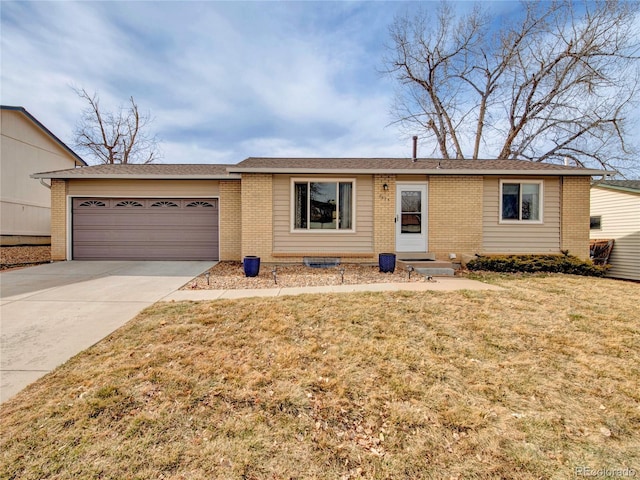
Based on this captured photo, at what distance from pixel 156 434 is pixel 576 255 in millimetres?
12132

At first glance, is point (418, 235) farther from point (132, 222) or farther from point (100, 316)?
point (132, 222)

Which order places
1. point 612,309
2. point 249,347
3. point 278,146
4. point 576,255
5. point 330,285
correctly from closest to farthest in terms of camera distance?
point 249,347
point 612,309
point 330,285
point 576,255
point 278,146

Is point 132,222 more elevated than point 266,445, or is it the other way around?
point 132,222

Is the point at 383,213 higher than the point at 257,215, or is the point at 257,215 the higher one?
the point at 383,213

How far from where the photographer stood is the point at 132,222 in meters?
10.1

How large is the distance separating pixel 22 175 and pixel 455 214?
18.6 m

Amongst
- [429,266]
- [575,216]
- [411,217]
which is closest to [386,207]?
[411,217]

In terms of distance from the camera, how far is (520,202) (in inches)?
377

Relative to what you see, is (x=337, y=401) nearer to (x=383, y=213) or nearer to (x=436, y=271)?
(x=436, y=271)

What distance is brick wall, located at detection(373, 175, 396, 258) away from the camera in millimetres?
9273

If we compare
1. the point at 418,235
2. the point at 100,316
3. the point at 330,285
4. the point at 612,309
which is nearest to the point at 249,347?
the point at 100,316

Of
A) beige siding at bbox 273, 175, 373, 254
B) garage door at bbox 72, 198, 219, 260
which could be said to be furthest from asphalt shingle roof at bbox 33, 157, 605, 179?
garage door at bbox 72, 198, 219, 260

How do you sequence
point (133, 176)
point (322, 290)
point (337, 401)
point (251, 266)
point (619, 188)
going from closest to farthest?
point (337, 401) → point (322, 290) → point (251, 266) → point (133, 176) → point (619, 188)

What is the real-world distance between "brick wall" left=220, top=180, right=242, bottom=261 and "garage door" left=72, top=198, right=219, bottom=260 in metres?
0.30
